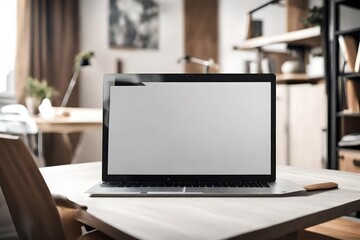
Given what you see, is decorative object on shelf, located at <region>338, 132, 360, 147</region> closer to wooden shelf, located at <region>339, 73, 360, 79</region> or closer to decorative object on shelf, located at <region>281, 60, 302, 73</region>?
wooden shelf, located at <region>339, 73, 360, 79</region>

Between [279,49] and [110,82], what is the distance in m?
3.87

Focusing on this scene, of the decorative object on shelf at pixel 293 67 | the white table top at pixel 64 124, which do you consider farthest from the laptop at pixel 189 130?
the decorative object on shelf at pixel 293 67

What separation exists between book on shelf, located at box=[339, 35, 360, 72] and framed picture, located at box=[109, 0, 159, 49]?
8.58 feet

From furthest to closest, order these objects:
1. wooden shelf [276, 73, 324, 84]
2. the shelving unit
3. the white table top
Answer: wooden shelf [276, 73, 324, 84], the white table top, the shelving unit

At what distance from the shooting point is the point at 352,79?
9.60 ft

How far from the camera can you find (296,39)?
12.3 ft

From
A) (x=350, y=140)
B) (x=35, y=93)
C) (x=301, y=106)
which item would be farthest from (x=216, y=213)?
(x=35, y=93)

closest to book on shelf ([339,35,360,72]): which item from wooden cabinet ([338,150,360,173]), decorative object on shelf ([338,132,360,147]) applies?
decorative object on shelf ([338,132,360,147])

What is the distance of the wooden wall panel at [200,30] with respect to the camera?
530cm

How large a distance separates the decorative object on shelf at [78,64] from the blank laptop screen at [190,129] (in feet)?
10.1

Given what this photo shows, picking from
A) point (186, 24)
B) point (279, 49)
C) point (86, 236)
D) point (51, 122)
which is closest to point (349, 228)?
point (86, 236)

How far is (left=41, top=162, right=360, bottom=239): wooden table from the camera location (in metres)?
0.64

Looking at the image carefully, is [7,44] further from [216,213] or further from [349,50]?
[216,213]

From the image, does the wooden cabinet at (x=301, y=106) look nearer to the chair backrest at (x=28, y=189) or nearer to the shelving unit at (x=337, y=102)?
the shelving unit at (x=337, y=102)
